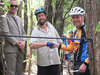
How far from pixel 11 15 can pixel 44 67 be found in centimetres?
157

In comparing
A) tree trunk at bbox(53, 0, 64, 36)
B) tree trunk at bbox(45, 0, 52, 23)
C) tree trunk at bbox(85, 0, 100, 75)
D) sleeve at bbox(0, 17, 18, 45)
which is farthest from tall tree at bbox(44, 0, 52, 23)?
tree trunk at bbox(85, 0, 100, 75)

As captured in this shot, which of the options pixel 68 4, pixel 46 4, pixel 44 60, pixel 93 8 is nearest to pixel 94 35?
pixel 93 8

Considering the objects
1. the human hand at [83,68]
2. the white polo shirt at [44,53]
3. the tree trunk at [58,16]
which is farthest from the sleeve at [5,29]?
the tree trunk at [58,16]

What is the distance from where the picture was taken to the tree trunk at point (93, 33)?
162 centimetres

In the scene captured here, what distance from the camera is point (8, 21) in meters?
3.49

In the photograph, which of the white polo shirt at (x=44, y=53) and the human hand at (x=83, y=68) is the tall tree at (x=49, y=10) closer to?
the white polo shirt at (x=44, y=53)

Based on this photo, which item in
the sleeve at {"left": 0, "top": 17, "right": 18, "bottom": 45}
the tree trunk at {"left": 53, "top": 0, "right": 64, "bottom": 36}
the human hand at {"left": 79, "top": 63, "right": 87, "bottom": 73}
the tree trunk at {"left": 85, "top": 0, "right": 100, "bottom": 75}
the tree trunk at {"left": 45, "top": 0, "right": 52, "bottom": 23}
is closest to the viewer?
the tree trunk at {"left": 85, "top": 0, "right": 100, "bottom": 75}

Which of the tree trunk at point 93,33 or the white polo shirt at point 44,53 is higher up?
the tree trunk at point 93,33

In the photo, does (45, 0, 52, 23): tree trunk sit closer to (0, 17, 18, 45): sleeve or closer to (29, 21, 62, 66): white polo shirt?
(29, 21, 62, 66): white polo shirt

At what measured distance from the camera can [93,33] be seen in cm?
169

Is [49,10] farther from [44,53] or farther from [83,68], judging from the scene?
[83,68]

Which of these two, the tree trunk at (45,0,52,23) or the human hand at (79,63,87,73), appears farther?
the tree trunk at (45,0,52,23)

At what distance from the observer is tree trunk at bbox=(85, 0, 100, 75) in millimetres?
1616

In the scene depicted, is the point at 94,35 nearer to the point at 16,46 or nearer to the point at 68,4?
the point at 16,46
